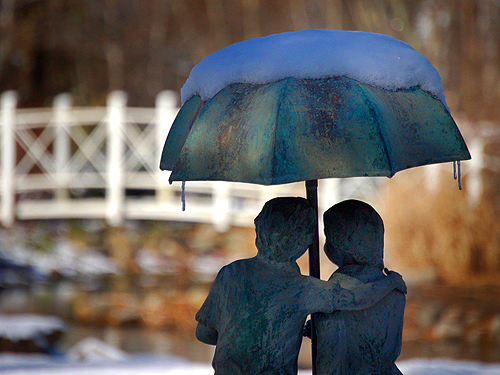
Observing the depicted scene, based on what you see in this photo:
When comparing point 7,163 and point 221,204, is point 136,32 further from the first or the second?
point 221,204

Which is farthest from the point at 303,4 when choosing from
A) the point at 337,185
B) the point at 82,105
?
the point at 337,185

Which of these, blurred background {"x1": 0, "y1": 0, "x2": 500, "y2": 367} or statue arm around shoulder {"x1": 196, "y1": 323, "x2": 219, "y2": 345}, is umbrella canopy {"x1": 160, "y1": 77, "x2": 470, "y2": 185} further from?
blurred background {"x1": 0, "y1": 0, "x2": 500, "y2": 367}

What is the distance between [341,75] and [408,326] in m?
4.83

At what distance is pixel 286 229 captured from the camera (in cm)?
182

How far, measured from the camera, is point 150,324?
6.65m

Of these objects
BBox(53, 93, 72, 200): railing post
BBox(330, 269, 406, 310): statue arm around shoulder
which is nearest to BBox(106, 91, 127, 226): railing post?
BBox(53, 93, 72, 200): railing post

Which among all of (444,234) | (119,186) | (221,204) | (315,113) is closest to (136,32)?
(119,186)

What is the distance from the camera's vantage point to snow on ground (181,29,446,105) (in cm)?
174

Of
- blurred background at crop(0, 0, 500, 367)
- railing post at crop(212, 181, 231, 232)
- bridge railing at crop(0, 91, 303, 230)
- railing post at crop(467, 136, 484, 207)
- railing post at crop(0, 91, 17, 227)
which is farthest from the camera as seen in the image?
railing post at crop(0, 91, 17, 227)

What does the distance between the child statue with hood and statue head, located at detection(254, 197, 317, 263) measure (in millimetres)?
125

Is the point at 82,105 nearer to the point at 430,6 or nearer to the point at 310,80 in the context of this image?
the point at 430,6

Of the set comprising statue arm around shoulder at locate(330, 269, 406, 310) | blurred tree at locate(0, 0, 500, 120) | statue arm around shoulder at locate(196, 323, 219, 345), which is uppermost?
blurred tree at locate(0, 0, 500, 120)

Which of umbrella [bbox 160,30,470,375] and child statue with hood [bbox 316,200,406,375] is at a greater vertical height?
umbrella [bbox 160,30,470,375]

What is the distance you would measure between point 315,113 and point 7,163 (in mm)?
8809
